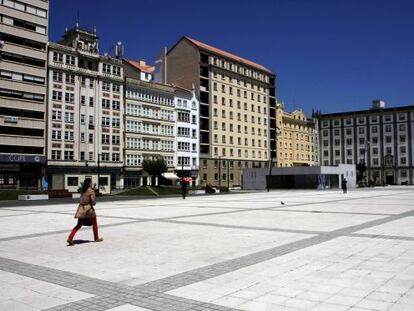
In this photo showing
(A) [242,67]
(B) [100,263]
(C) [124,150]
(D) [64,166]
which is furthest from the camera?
(A) [242,67]

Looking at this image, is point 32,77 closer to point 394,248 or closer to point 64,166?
point 64,166

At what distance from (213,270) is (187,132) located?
3000 inches

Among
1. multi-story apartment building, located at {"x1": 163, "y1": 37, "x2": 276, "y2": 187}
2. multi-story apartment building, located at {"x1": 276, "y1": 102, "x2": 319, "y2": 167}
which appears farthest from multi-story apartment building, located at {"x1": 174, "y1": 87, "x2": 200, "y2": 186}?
multi-story apartment building, located at {"x1": 276, "y1": 102, "x2": 319, "y2": 167}

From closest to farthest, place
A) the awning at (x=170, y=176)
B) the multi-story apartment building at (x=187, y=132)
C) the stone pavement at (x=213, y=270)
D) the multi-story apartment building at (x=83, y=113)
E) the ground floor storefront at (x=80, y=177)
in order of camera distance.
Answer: the stone pavement at (x=213, y=270) → the ground floor storefront at (x=80, y=177) → the multi-story apartment building at (x=83, y=113) → the awning at (x=170, y=176) → the multi-story apartment building at (x=187, y=132)

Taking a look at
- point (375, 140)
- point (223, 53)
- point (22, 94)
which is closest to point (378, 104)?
point (375, 140)

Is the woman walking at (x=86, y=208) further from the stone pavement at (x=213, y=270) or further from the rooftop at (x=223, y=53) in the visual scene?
the rooftop at (x=223, y=53)

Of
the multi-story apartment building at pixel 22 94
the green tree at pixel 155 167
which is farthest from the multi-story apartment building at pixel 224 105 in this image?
the multi-story apartment building at pixel 22 94

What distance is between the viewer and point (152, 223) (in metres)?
16.4

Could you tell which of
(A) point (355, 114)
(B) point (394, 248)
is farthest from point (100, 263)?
(A) point (355, 114)

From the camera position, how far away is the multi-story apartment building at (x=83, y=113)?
209 feet

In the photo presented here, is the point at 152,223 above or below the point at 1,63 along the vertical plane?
below

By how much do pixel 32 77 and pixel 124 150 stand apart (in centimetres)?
1804

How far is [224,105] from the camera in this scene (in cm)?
9219

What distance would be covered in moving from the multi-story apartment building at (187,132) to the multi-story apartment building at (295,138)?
3261 cm
